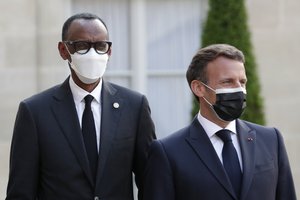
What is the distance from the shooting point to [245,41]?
8648 millimetres

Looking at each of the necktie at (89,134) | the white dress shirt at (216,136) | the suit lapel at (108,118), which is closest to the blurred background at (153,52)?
the suit lapel at (108,118)

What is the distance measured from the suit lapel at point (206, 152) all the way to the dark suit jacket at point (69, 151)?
441mm

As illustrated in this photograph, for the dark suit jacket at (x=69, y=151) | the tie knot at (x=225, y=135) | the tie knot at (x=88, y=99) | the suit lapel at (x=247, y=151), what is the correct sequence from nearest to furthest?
the suit lapel at (x=247, y=151), the tie knot at (x=225, y=135), the dark suit jacket at (x=69, y=151), the tie knot at (x=88, y=99)

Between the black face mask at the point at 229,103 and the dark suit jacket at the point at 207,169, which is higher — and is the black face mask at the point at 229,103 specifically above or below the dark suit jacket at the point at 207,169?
above

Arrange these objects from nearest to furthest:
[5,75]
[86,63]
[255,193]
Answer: [255,193]
[86,63]
[5,75]

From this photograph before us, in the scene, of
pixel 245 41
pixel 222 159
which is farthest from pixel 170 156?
pixel 245 41

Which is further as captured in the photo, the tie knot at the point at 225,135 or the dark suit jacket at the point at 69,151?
the dark suit jacket at the point at 69,151

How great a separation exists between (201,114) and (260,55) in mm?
4276

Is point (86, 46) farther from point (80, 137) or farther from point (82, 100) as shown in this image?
point (80, 137)

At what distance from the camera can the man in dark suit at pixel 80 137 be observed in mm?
4820

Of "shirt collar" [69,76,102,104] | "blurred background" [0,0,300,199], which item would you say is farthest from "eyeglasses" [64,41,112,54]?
"blurred background" [0,0,300,199]

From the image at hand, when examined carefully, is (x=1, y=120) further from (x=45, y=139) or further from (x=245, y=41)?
(x=45, y=139)

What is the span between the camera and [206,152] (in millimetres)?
4547

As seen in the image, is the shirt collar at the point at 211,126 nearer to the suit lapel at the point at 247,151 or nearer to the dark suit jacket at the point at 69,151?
the suit lapel at the point at 247,151
